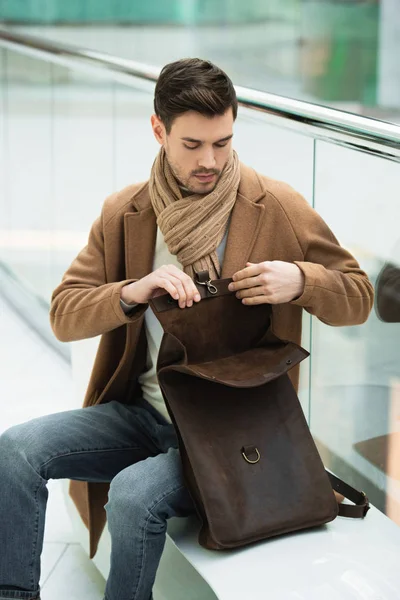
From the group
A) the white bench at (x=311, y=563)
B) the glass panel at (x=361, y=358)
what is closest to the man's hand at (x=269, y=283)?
the glass panel at (x=361, y=358)

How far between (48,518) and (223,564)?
1.14 metres

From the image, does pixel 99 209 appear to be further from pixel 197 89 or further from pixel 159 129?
pixel 197 89

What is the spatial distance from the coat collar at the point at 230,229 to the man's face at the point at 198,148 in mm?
77

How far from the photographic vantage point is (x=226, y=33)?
12625mm

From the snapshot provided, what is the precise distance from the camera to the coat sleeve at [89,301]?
1903mm

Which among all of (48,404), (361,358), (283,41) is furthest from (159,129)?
(283,41)

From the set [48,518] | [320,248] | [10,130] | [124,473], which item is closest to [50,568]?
[48,518]

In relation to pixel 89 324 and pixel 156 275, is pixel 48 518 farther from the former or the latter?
pixel 156 275

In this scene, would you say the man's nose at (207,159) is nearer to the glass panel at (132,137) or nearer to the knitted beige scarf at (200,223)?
the knitted beige scarf at (200,223)

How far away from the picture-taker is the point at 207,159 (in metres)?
1.85

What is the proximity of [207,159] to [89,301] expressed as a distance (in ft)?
1.19

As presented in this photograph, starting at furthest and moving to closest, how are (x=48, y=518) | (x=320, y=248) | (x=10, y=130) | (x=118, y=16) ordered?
1. (x=118, y=16)
2. (x=10, y=130)
3. (x=48, y=518)
4. (x=320, y=248)

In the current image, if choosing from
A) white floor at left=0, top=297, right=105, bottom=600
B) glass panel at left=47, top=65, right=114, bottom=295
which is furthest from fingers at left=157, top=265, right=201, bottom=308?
glass panel at left=47, top=65, right=114, bottom=295

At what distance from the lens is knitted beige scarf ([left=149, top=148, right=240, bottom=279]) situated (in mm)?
1877
